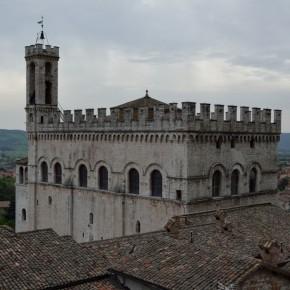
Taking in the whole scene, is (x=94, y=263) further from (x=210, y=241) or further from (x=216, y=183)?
(x=216, y=183)

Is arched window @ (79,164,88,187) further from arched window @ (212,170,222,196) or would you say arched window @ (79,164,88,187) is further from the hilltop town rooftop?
the hilltop town rooftop

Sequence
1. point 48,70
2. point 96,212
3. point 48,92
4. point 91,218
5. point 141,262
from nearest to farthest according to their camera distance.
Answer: point 141,262, point 96,212, point 91,218, point 48,70, point 48,92

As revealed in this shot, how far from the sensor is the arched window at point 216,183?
3041 cm

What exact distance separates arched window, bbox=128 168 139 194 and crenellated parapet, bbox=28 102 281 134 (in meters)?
2.63

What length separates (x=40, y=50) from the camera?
130ft

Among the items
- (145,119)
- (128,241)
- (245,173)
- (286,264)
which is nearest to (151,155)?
(145,119)

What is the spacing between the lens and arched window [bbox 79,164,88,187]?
1390 inches

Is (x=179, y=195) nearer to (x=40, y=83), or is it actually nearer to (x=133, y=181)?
(x=133, y=181)

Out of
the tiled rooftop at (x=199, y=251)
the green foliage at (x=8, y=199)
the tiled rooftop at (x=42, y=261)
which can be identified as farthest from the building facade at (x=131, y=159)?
the green foliage at (x=8, y=199)

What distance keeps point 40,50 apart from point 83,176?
423 inches

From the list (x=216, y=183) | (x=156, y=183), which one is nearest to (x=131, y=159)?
(x=156, y=183)

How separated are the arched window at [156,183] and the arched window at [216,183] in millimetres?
3060

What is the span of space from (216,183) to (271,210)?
140 inches

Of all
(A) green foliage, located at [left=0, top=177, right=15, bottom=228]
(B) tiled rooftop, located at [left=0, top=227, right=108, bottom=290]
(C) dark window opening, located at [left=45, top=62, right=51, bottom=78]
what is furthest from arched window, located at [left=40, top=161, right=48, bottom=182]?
(A) green foliage, located at [left=0, top=177, right=15, bottom=228]
